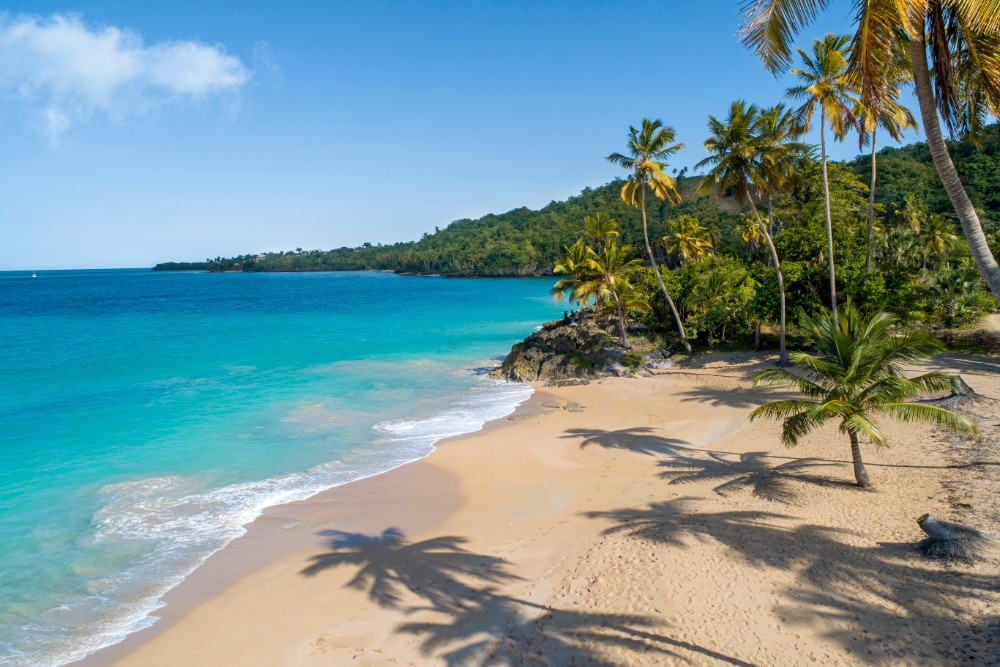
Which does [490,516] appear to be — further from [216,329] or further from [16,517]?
[216,329]

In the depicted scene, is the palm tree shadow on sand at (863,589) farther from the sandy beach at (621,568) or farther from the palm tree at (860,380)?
the palm tree at (860,380)

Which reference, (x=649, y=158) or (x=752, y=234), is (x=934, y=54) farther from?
(x=752, y=234)

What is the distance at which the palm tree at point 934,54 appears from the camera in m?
6.92

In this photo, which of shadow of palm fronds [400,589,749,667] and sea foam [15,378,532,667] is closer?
shadow of palm fronds [400,589,749,667]

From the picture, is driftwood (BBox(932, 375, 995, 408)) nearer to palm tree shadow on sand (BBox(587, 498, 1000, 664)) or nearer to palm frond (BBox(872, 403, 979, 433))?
palm frond (BBox(872, 403, 979, 433))

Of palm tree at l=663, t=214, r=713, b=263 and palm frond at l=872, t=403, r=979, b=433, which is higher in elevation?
palm tree at l=663, t=214, r=713, b=263

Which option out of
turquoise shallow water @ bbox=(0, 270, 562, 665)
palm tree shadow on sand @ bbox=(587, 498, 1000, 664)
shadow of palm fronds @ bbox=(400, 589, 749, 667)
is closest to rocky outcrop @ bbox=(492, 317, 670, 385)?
turquoise shallow water @ bbox=(0, 270, 562, 665)

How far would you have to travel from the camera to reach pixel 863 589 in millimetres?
7707

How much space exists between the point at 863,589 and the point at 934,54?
25.4 ft

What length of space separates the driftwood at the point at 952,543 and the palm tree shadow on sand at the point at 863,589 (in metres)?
0.25

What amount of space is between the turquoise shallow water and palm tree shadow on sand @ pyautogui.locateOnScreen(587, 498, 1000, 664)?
9.83 meters

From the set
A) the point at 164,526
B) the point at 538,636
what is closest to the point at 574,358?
the point at 164,526

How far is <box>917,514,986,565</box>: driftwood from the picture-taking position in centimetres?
800

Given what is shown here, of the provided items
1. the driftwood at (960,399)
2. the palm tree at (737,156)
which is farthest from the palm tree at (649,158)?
→ the driftwood at (960,399)
